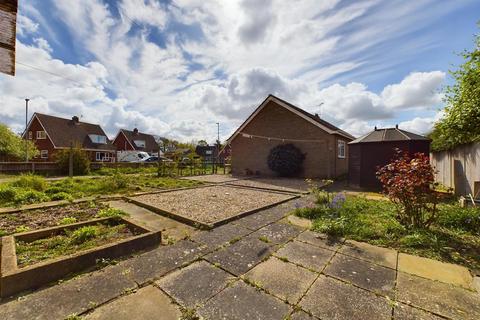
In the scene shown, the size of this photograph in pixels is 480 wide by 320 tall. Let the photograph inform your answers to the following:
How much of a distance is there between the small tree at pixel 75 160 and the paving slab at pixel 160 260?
1600cm

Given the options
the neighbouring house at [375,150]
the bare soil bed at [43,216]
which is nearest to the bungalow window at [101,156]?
the bare soil bed at [43,216]

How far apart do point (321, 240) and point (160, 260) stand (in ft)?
9.22

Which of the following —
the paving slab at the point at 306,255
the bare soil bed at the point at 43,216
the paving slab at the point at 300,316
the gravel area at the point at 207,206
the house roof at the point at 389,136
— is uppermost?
the house roof at the point at 389,136

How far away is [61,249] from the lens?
325cm

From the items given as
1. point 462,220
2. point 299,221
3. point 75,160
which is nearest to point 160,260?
point 299,221

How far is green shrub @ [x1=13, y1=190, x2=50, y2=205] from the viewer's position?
239 inches

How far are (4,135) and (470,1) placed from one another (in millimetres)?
30659

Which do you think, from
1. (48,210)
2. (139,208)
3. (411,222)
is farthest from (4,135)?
(411,222)

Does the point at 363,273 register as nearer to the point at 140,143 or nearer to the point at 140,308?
the point at 140,308

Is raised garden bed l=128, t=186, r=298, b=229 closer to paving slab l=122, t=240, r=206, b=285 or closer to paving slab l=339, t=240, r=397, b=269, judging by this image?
paving slab l=122, t=240, r=206, b=285

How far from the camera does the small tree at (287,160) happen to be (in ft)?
47.3

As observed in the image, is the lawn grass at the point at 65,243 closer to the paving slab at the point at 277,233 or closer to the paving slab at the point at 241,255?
the paving slab at the point at 241,255

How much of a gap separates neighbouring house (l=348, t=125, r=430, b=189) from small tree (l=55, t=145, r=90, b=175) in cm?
1801

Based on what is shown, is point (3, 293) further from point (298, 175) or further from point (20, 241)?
point (298, 175)
